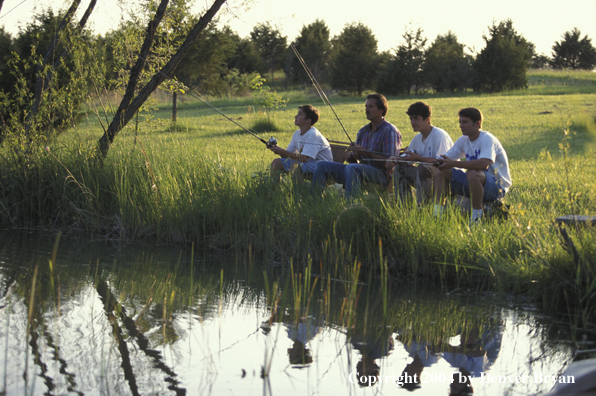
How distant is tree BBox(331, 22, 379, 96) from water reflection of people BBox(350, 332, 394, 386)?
37.1m

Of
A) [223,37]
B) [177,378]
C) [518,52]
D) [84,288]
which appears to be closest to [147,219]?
[84,288]

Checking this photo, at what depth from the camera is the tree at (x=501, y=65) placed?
117ft

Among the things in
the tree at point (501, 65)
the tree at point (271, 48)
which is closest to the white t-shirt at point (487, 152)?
the tree at point (501, 65)

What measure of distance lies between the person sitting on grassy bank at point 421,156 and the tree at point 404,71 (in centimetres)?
3232

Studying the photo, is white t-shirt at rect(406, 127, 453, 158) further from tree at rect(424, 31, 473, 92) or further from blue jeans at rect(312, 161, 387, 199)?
tree at rect(424, 31, 473, 92)

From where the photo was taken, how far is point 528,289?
4555 millimetres

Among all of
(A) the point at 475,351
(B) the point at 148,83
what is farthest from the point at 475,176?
(B) the point at 148,83

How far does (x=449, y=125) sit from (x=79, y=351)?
15622 mm

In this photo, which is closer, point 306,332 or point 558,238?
point 306,332

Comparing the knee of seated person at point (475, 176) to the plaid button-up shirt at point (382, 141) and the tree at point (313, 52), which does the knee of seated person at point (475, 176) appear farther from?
the tree at point (313, 52)

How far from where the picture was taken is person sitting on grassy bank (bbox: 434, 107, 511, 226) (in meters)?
5.67

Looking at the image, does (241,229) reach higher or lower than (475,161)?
lower

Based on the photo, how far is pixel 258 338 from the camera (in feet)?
12.4

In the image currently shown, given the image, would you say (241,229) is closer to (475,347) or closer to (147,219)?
(147,219)
